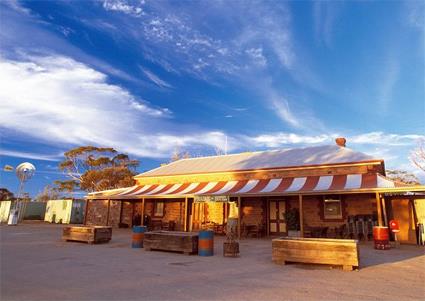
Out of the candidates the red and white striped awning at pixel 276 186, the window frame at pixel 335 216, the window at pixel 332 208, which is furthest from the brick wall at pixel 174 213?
the window at pixel 332 208

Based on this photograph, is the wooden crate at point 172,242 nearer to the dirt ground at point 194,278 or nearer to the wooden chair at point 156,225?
the dirt ground at point 194,278

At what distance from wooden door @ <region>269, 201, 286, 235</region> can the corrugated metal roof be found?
1.99 m

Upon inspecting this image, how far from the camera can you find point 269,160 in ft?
59.8

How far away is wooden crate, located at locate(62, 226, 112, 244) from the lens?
11539 mm

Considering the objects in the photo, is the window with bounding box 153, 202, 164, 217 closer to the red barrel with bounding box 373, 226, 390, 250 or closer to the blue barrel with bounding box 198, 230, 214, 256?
the blue barrel with bounding box 198, 230, 214, 256

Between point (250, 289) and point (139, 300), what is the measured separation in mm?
1776

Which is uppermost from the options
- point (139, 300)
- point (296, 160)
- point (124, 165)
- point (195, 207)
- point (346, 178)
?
point (124, 165)

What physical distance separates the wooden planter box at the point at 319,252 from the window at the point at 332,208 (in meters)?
7.86

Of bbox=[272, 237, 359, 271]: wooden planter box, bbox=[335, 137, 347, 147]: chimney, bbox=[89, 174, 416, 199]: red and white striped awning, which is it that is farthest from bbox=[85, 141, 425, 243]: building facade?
bbox=[272, 237, 359, 271]: wooden planter box

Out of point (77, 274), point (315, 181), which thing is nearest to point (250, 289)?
point (77, 274)

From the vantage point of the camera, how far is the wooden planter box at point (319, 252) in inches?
272

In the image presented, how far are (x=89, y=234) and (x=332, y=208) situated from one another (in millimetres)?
10657

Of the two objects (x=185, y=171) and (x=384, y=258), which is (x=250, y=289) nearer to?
(x=384, y=258)

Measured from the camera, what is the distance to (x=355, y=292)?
4969mm
